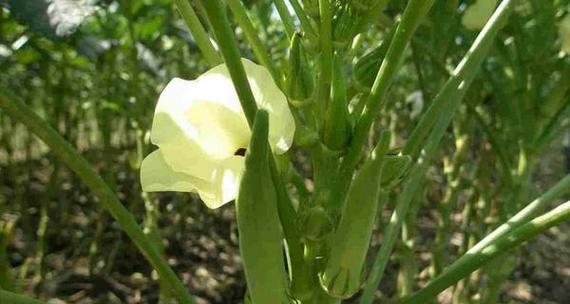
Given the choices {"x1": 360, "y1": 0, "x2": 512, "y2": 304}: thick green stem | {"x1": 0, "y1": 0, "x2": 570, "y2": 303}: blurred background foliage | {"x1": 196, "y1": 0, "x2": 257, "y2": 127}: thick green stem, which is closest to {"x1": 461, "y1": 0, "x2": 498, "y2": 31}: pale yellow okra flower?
{"x1": 0, "y1": 0, "x2": 570, "y2": 303}: blurred background foliage

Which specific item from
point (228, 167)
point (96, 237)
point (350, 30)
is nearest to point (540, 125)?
point (350, 30)

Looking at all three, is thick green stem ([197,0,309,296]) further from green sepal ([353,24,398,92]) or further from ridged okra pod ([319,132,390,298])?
green sepal ([353,24,398,92])

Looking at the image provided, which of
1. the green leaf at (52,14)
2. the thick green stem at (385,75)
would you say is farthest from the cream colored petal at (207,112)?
the green leaf at (52,14)

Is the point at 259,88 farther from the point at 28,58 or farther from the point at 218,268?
the point at 218,268

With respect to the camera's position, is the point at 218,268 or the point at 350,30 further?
the point at 218,268

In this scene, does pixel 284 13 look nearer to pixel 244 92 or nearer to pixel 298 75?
pixel 298 75
